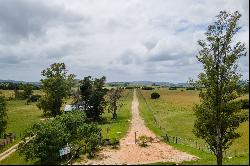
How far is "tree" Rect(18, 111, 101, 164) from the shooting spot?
47.6 meters

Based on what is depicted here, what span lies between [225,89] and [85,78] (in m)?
62.6

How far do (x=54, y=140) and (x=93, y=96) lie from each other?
1657 inches

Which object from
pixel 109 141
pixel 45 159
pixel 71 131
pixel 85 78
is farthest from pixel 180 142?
pixel 85 78

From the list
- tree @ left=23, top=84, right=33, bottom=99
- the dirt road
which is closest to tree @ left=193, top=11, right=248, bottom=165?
the dirt road

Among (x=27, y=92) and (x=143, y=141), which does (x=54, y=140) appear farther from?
(x=27, y=92)

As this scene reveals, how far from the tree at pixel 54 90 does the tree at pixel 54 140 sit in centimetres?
4897

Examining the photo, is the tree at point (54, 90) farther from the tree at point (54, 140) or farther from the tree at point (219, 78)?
the tree at point (219, 78)

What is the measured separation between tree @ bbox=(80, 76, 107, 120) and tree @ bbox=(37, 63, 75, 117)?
14278mm

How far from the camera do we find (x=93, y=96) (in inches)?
3548

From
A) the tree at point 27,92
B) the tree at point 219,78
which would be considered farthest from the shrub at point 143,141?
the tree at point 27,92

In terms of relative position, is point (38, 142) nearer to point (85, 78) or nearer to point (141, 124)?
point (141, 124)

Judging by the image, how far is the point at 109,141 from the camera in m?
60.5

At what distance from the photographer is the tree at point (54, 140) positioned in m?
47.6

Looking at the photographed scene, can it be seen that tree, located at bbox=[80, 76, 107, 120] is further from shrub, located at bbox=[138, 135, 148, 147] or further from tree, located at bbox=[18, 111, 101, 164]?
tree, located at bbox=[18, 111, 101, 164]
